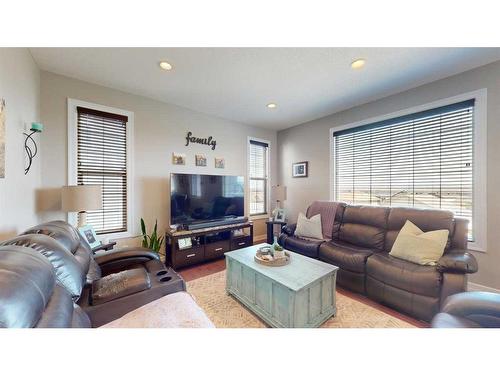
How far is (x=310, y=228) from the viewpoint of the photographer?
2.81 m

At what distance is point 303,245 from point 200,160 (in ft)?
7.36

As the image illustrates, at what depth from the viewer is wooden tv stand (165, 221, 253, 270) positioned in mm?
2676

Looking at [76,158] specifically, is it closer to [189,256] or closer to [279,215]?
[189,256]

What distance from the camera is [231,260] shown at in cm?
202

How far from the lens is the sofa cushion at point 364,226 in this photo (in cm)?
235

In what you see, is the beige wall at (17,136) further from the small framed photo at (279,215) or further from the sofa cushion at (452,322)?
the small framed photo at (279,215)

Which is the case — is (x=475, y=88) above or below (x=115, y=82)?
below

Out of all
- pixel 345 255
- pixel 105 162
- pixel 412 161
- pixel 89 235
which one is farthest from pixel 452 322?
pixel 105 162
